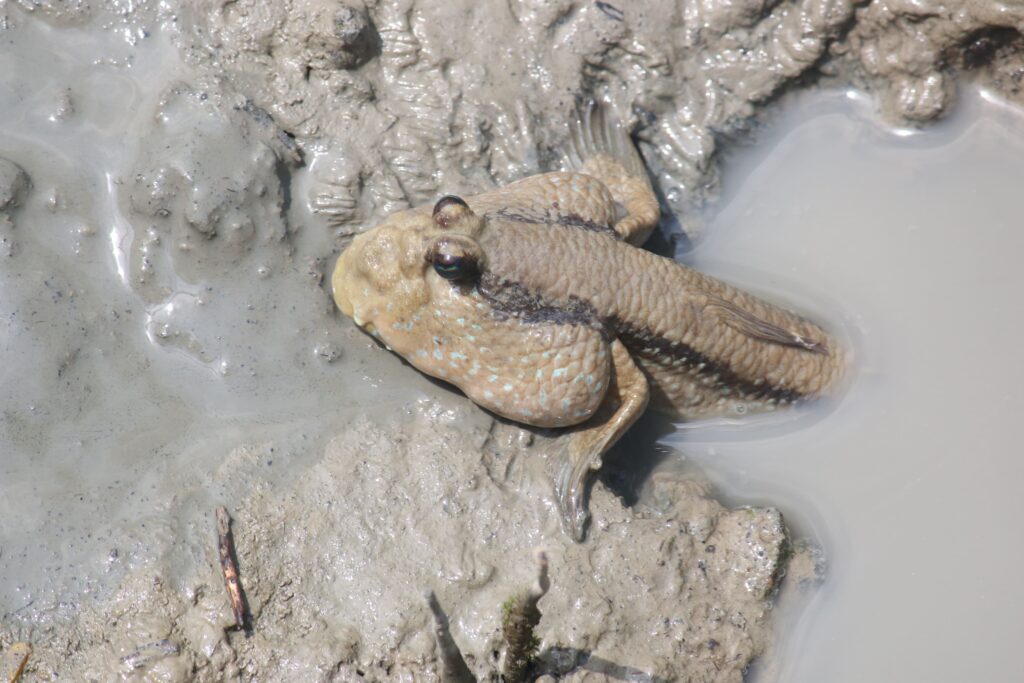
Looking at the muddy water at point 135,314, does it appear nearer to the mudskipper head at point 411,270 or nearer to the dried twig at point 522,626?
the mudskipper head at point 411,270

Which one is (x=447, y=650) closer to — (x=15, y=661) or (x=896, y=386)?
(x=15, y=661)

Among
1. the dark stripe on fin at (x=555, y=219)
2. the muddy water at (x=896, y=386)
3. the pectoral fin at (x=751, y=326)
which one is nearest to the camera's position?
the dark stripe on fin at (x=555, y=219)

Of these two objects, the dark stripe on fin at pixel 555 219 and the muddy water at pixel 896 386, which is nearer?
the dark stripe on fin at pixel 555 219

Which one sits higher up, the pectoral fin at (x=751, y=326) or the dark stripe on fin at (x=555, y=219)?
the dark stripe on fin at (x=555, y=219)

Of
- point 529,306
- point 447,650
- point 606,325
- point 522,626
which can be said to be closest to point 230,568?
point 447,650

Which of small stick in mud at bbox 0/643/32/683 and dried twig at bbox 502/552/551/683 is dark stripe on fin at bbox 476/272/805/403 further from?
small stick in mud at bbox 0/643/32/683

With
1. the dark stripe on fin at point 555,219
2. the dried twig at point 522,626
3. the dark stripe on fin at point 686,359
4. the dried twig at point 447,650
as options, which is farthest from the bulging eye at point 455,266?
the dried twig at point 447,650
